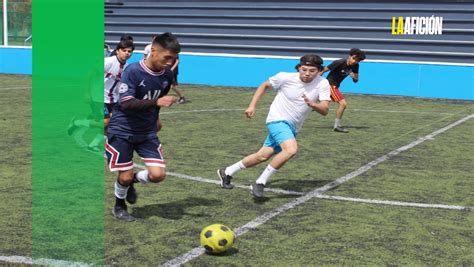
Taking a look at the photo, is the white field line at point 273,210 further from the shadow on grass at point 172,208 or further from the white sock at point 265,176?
the shadow on grass at point 172,208

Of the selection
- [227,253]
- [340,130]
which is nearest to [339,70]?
[340,130]

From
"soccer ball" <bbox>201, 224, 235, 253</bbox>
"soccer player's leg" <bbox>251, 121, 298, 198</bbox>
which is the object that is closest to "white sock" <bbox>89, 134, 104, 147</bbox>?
"soccer player's leg" <bbox>251, 121, 298, 198</bbox>

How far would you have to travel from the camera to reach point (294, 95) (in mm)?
8367

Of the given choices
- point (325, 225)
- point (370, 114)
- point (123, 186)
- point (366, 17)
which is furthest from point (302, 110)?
point (366, 17)

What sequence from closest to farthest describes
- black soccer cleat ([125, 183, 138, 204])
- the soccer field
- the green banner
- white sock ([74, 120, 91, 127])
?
the soccer field
the green banner
black soccer cleat ([125, 183, 138, 204])
white sock ([74, 120, 91, 127])

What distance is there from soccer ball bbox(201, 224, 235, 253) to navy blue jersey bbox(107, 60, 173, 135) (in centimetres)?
137

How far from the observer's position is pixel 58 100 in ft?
61.7

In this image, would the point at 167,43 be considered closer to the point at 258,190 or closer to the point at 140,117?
the point at 140,117

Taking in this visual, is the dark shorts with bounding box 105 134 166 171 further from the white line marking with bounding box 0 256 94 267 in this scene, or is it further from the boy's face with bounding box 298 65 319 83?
the boy's face with bounding box 298 65 319 83

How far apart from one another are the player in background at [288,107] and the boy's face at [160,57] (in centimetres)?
153

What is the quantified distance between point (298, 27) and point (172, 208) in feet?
56.2

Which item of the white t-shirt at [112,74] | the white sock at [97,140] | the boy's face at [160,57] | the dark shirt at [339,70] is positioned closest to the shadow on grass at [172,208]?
the boy's face at [160,57]

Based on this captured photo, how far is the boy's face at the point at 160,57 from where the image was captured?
22.5 ft

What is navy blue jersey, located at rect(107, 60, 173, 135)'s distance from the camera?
692 centimetres
